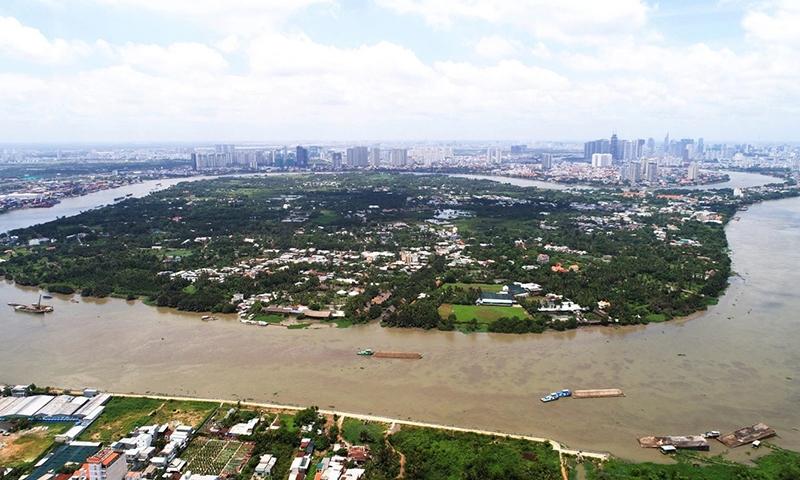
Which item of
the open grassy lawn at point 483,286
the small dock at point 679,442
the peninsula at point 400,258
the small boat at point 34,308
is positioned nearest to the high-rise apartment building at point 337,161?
the peninsula at point 400,258

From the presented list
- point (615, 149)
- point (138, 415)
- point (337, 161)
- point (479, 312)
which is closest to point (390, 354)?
point (479, 312)

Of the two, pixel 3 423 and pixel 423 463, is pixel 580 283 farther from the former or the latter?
pixel 3 423

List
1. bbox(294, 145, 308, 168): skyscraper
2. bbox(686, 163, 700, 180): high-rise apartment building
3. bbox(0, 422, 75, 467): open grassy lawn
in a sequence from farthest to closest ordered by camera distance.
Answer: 1. bbox(294, 145, 308, 168): skyscraper
2. bbox(686, 163, 700, 180): high-rise apartment building
3. bbox(0, 422, 75, 467): open grassy lawn

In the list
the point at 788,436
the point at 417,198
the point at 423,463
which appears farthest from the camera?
the point at 417,198

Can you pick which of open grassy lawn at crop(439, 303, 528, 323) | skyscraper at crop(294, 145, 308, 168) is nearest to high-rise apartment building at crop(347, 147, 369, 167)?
skyscraper at crop(294, 145, 308, 168)

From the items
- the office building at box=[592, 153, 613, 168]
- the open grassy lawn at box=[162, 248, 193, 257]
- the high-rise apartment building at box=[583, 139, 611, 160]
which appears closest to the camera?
the open grassy lawn at box=[162, 248, 193, 257]

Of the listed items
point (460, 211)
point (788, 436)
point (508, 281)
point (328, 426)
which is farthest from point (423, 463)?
point (460, 211)

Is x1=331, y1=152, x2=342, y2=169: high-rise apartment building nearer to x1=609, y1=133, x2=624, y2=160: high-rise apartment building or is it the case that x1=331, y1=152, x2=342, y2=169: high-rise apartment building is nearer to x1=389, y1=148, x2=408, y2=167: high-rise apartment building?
x1=389, y1=148, x2=408, y2=167: high-rise apartment building
